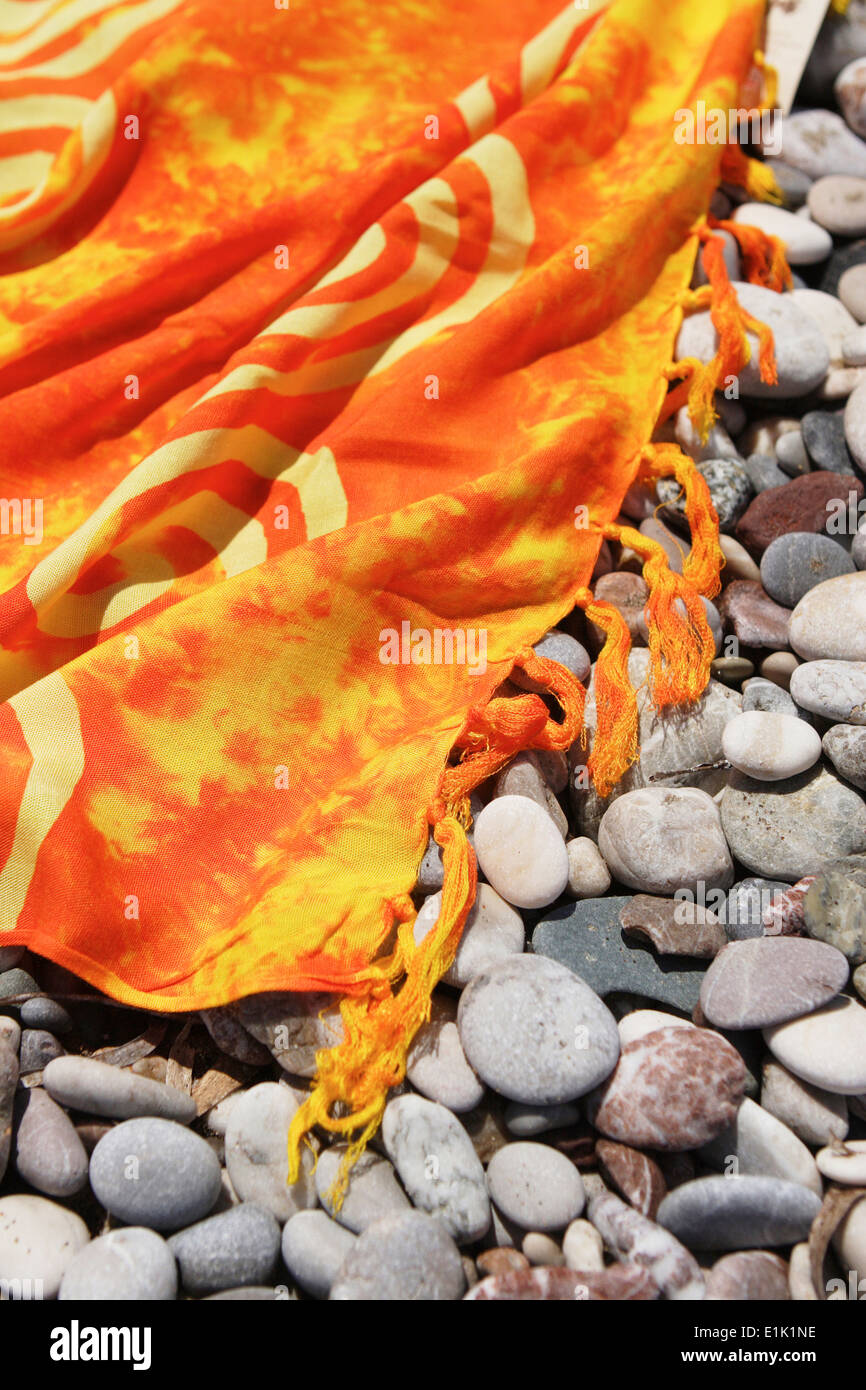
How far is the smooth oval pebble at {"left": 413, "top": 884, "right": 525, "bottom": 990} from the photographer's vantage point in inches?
68.7

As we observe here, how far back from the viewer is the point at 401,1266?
1413 millimetres

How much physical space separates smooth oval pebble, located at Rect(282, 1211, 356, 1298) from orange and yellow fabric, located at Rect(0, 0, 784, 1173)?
0.58 feet

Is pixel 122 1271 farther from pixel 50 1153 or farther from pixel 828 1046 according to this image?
pixel 828 1046

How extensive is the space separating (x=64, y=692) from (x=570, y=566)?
1085 millimetres

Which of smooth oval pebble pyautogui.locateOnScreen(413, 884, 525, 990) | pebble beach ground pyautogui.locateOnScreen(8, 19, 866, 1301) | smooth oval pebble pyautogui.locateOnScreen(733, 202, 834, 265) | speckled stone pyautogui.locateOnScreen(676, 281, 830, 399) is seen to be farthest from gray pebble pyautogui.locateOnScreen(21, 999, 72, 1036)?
smooth oval pebble pyautogui.locateOnScreen(733, 202, 834, 265)

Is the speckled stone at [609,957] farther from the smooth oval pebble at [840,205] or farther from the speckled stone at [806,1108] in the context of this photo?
the smooth oval pebble at [840,205]

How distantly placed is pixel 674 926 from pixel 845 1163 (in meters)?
0.44

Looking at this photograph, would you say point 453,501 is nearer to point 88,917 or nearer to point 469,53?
point 88,917

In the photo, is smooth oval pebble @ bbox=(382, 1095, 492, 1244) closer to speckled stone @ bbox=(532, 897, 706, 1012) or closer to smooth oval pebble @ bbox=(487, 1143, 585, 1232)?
smooth oval pebble @ bbox=(487, 1143, 585, 1232)

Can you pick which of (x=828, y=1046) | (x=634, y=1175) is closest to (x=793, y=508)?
(x=828, y=1046)

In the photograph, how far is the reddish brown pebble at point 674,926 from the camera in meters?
1.76

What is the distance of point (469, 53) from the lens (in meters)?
2.97

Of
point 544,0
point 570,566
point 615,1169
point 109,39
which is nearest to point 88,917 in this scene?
point 615,1169

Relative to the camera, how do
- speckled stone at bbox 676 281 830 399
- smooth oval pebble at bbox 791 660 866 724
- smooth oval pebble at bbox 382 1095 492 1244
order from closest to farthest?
smooth oval pebble at bbox 382 1095 492 1244 → smooth oval pebble at bbox 791 660 866 724 → speckled stone at bbox 676 281 830 399
